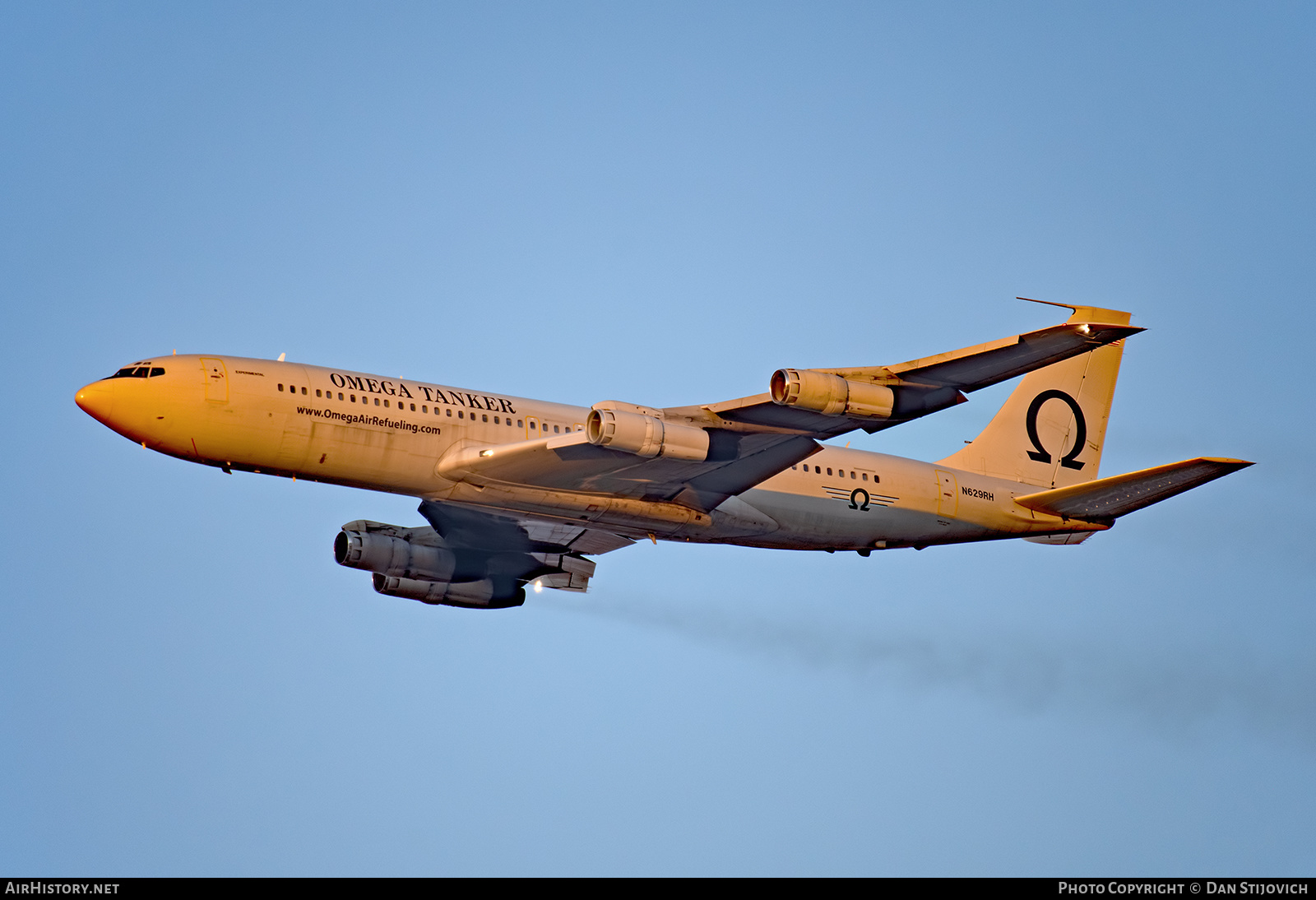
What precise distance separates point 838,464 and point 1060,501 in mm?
7177

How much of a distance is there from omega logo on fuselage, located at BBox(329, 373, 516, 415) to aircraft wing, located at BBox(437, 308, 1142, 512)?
4.30 ft

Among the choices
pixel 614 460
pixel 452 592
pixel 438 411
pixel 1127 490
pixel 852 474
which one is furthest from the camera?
pixel 452 592

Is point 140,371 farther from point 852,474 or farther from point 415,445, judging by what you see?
point 852,474

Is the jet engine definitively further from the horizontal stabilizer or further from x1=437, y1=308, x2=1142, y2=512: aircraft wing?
the horizontal stabilizer

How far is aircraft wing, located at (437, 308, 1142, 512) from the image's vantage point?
3550 centimetres

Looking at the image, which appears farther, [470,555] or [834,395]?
[470,555]

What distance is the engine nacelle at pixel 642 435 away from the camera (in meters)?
37.8

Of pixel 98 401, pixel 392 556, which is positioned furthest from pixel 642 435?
pixel 98 401

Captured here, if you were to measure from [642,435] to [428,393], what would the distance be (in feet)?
21.1

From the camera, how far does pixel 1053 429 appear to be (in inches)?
1992

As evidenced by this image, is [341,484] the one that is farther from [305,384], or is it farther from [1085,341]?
[1085,341]

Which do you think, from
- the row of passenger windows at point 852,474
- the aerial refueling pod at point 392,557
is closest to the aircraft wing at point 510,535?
the aerial refueling pod at point 392,557

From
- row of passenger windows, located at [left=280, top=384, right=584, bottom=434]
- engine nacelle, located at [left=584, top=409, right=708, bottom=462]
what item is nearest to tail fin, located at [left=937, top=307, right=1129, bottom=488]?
engine nacelle, located at [left=584, top=409, right=708, bottom=462]

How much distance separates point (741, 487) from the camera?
42000 millimetres
